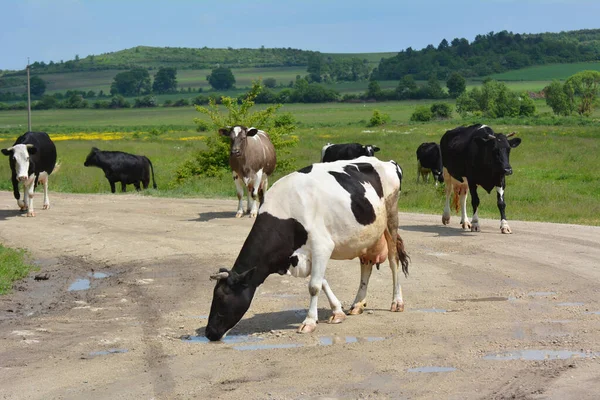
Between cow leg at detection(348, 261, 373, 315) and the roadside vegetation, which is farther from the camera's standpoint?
the roadside vegetation

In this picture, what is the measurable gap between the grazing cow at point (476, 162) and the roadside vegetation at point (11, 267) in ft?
31.3

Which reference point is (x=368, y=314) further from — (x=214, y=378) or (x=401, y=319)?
(x=214, y=378)

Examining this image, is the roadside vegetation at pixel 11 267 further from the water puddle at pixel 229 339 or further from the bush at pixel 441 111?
the bush at pixel 441 111

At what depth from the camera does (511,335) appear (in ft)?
35.8

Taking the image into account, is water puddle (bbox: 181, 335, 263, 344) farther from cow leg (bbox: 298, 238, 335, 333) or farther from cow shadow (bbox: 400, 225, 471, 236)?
cow shadow (bbox: 400, 225, 471, 236)

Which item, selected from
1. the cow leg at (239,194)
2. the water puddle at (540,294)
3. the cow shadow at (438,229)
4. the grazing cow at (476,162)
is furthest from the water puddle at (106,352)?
the cow leg at (239,194)

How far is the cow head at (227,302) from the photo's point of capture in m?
11.0

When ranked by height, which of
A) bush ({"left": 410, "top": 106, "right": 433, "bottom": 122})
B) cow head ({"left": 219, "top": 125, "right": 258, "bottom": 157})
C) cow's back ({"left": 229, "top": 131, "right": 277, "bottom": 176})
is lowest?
bush ({"left": 410, "top": 106, "right": 433, "bottom": 122})

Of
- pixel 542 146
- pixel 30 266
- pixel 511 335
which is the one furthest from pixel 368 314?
pixel 542 146

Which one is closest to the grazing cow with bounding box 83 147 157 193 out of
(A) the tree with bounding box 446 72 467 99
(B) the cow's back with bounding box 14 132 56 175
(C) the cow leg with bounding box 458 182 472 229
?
(B) the cow's back with bounding box 14 132 56 175

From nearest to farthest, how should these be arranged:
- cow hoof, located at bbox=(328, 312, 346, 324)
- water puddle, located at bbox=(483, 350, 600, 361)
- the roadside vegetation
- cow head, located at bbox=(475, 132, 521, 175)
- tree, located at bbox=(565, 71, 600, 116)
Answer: water puddle, located at bbox=(483, 350, 600, 361) → cow hoof, located at bbox=(328, 312, 346, 324) → the roadside vegetation → cow head, located at bbox=(475, 132, 521, 175) → tree, located at bbox=(565, 71, 600, 116)

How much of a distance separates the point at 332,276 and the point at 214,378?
6289 millimetres

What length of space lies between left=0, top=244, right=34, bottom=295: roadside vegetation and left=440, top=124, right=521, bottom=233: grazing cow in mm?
9542

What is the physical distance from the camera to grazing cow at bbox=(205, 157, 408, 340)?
435 inches
